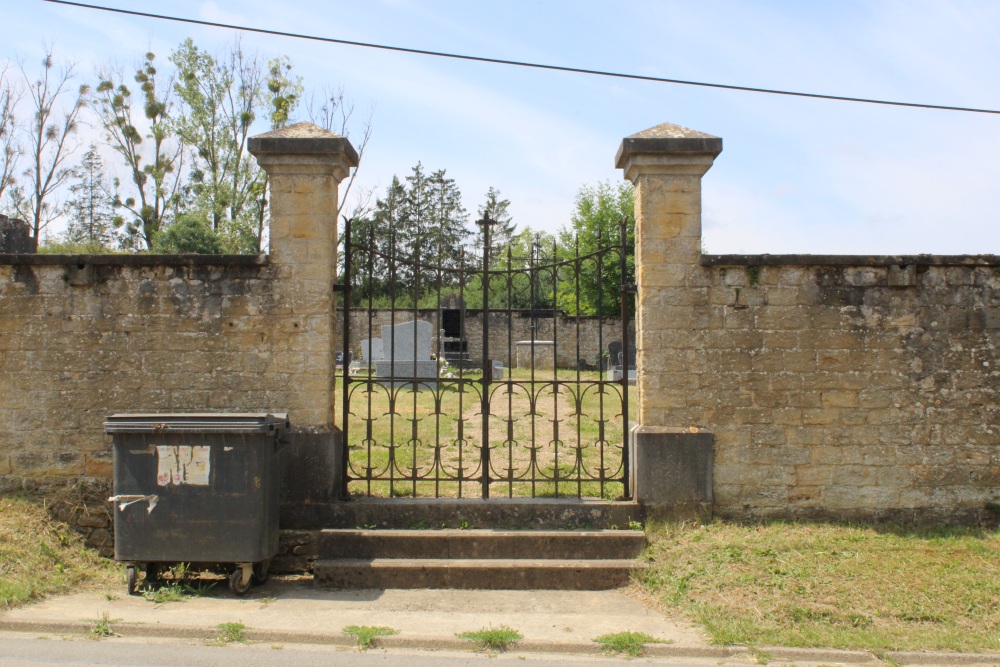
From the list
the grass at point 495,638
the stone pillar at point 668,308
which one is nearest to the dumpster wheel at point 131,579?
the grass at point 495,638

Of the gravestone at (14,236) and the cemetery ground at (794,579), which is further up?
the gravestone at (14,236)

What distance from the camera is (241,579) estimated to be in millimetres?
5344

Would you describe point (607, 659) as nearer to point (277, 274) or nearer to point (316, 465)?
point (316, 465)

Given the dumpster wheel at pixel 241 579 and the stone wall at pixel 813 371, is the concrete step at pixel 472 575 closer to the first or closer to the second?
the dumpster wheel at pixel 241 579

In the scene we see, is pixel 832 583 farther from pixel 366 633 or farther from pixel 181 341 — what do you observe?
pixel 181 341

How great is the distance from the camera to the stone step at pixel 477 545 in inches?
227

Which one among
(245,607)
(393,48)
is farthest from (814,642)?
(393,48)

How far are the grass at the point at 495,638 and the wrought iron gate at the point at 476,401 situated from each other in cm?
150

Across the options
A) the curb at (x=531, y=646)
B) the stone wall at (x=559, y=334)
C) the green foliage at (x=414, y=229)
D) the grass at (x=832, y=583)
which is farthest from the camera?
the stone wall at (x=559, y=334)

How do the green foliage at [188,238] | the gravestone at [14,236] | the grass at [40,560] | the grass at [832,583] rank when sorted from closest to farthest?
the grass at [832,583] < the grass at [40,560] < the gravestone at [14,236] < the green foliage at [188,238]

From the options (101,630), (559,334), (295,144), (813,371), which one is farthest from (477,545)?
(559,334)

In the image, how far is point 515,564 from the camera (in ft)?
18.5

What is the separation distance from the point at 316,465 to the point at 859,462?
13.8 feet

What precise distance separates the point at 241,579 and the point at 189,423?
3.70 ft
